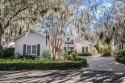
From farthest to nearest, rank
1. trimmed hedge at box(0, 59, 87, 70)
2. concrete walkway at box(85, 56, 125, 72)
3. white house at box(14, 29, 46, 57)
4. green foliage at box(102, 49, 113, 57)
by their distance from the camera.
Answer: green foliage at box(102, 49, 113, 57)
white house at box(14, 29, 46, 57)
concrete walkway at box(85, 56, 125, 72)
trimmed hedge at box(0, 59, 87, 70)

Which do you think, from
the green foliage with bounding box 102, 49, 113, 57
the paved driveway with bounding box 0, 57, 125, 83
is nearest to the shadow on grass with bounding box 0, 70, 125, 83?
the paved driveway with bounding box 0, 57, 125, 83

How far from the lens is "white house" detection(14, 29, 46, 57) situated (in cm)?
2842

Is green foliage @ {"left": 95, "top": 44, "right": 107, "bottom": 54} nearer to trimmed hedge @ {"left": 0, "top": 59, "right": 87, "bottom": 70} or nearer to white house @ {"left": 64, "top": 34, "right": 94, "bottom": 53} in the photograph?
white house @ {"left": 64, "top": 34, "right": 94, "bottom": 53}

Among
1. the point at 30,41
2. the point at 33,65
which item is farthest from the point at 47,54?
the point at 33,65

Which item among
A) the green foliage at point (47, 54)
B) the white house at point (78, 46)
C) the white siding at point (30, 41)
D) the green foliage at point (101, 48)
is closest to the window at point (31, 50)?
the white siding at point (30, 41)

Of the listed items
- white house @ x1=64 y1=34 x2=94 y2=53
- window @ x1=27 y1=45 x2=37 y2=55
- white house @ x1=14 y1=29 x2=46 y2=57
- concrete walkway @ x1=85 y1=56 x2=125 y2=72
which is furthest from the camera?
white house @ x1=64 y1=34 x2=94 y2=53

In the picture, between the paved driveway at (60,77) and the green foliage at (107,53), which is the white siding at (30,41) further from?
the green foliage at (107,53)

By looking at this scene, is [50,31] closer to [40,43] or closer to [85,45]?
[40,43]

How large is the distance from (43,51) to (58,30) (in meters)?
3.49

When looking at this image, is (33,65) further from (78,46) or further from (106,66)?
(78,46)

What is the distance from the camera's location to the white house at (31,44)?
1119 inches

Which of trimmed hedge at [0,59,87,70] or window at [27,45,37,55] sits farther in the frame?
window at [27,45,37,55]

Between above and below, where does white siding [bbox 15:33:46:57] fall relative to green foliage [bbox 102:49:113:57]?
above

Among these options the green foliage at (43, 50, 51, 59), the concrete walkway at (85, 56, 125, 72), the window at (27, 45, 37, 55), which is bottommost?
the concrete walkway at (85, 56, 125, 72)
